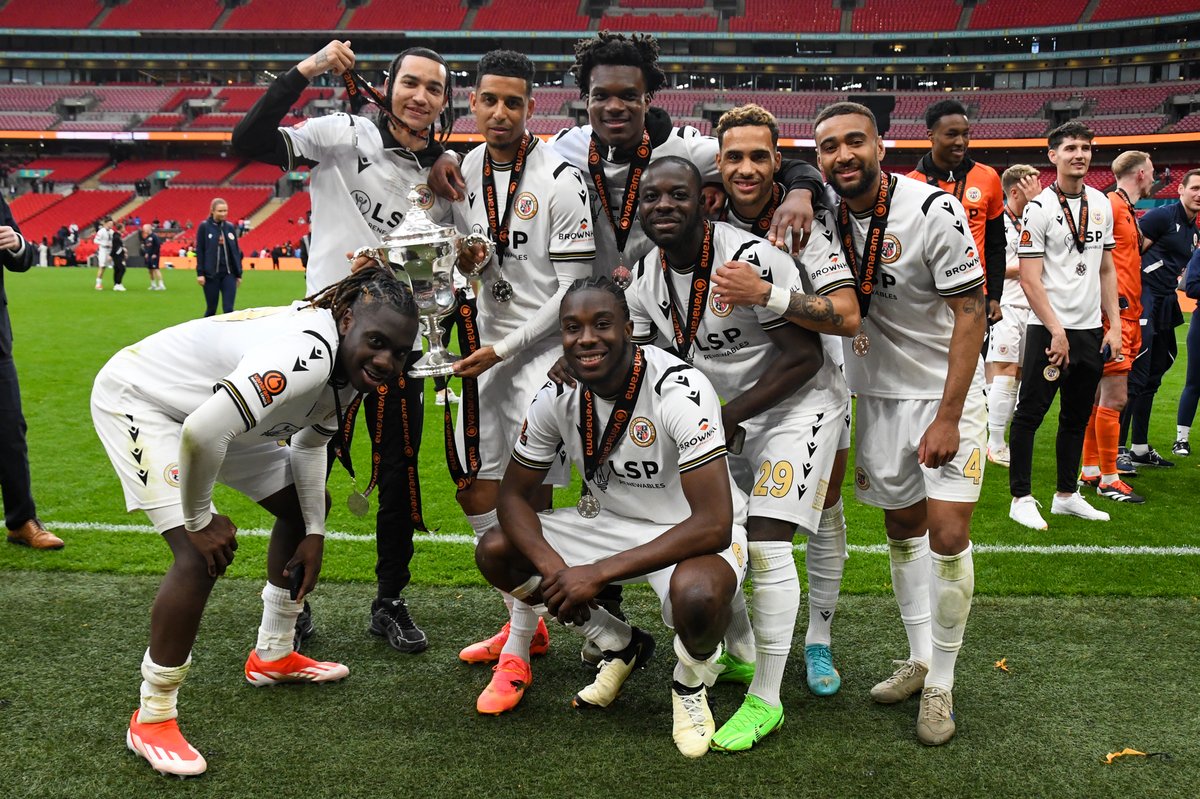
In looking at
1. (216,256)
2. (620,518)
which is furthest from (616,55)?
(216,256)

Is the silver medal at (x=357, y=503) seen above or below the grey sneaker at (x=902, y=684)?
above

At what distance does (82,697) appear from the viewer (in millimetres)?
3738

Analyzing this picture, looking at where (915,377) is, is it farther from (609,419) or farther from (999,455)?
(999,455)

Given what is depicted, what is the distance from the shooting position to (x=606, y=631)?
386 centimetres

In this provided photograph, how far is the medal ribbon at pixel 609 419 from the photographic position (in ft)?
11.7

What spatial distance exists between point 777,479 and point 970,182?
11.5 ft

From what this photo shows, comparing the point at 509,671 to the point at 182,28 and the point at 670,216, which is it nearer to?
the point at 670,216

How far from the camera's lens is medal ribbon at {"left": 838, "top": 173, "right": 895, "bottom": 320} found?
371 centimetres

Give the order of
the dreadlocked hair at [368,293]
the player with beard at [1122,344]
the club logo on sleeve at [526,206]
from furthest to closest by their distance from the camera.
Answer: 1. the player with beard at [1122,344]
2. the club logo on sleeve at [526,206]
3. the dreadlocked hair at [368,293]

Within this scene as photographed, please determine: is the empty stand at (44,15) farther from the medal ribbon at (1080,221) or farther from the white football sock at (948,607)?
the white football sock at (948,607)

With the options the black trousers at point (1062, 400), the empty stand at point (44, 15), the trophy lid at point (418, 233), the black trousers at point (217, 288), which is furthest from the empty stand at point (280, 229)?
the trophy lid at point (418, 233)

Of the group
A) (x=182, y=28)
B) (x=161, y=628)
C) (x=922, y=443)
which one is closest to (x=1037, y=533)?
(x=922, y=443)

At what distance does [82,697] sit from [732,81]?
5233 cm

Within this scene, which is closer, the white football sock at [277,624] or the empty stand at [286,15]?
the white football sock at [277,624]
